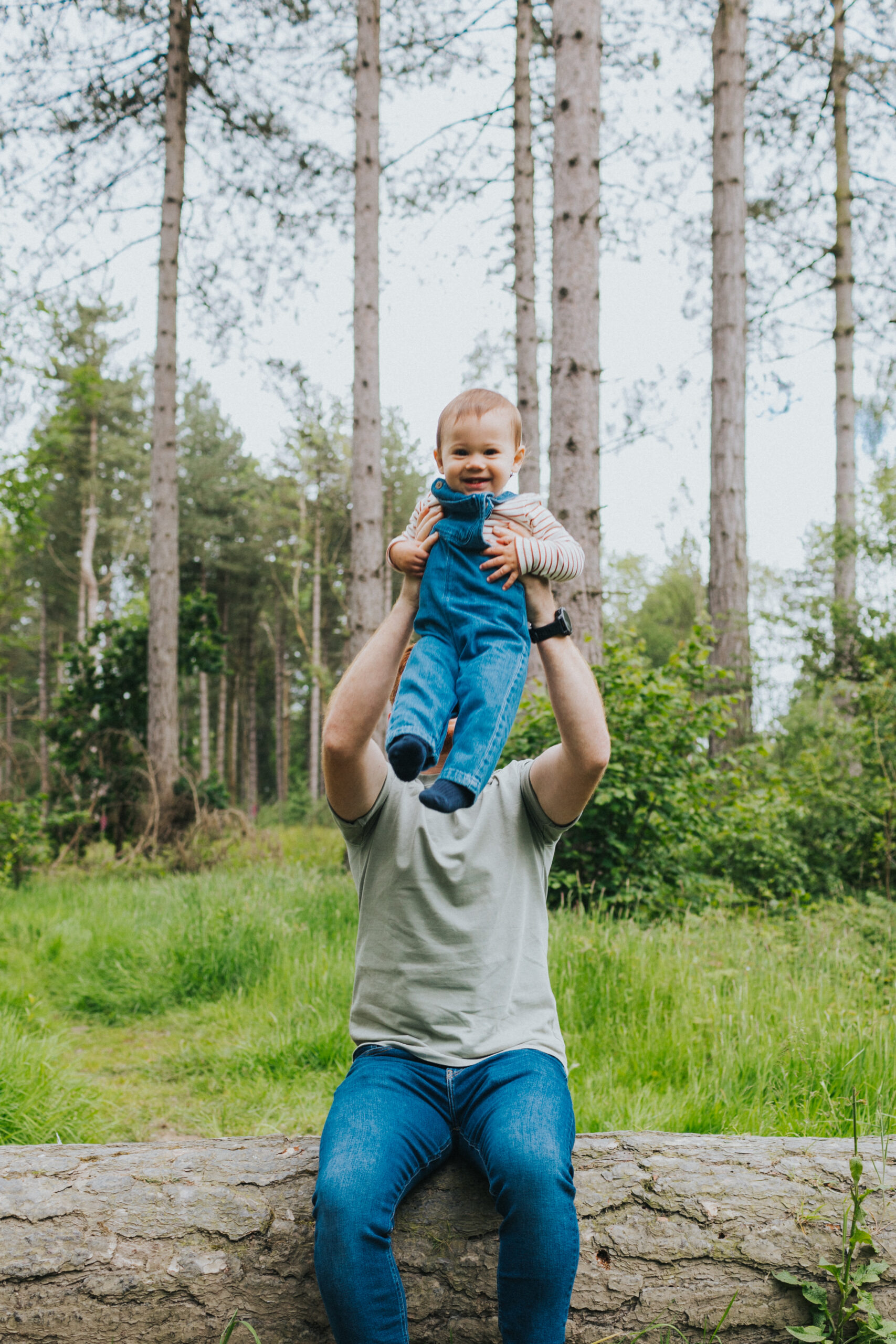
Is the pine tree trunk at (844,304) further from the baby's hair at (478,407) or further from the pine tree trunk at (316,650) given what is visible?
the pine tree trunk at (316,650)

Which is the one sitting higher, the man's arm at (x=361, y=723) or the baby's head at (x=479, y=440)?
the baby's head at (x=479, y=440)

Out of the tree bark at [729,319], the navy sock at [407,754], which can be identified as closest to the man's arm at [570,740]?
the navy sock at [407,754]

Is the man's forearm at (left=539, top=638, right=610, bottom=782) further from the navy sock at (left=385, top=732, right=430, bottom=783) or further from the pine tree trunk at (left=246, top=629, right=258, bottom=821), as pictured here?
the pine tree trunk at (left=246, top=629, right=258, bottom=821)

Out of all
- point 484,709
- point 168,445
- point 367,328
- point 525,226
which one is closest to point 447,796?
point 484,709

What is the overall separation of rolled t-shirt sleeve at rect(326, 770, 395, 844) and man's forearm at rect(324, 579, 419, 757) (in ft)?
0.58

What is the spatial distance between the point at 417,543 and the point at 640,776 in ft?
12.2

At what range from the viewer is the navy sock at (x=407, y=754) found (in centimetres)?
177

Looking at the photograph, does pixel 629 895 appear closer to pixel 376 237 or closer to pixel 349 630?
pixel 349 630

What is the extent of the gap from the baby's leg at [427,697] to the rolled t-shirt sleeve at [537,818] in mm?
240

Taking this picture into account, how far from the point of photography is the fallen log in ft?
6.01

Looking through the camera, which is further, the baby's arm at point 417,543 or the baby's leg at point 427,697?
the baby's arm at point 417,543

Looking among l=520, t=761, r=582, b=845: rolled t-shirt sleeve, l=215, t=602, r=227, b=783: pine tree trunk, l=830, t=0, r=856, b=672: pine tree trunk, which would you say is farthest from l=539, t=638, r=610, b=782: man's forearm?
l=215, t=602, r=227, b=783: pine tree trunk

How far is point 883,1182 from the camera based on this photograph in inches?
81.3

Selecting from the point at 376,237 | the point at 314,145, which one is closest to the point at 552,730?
the point at 376,237
